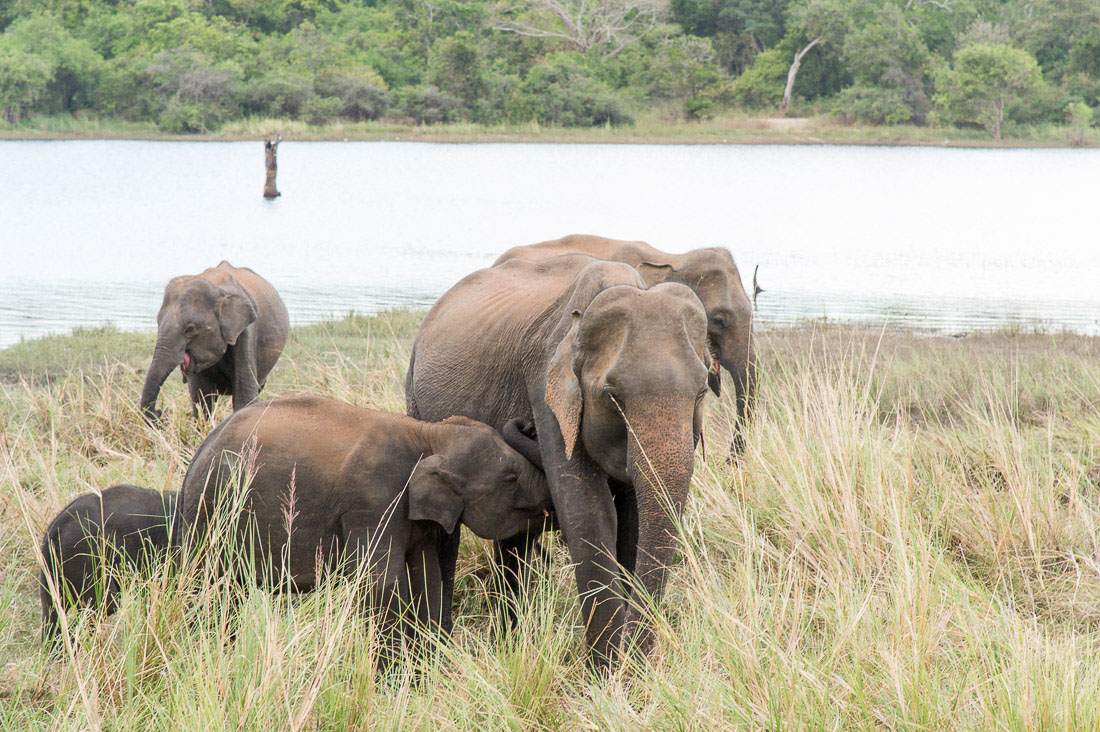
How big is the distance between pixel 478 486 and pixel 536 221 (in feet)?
106

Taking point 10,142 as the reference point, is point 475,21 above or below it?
above

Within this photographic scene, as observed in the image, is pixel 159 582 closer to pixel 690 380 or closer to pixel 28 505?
pixel 28 505

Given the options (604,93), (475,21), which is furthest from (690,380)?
(475,21)

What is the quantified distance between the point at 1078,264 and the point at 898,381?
68.3 feet

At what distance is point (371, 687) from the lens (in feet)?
12.5

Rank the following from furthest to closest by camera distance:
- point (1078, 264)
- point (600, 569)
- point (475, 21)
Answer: point (475, 21) → point (1078, 264) → point (600, 569)

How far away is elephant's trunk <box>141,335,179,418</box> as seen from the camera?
7.81 meters

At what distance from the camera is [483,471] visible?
182 inches

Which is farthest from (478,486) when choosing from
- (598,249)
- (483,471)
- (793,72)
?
(793,72)

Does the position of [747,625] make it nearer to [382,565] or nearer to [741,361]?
[382,565]

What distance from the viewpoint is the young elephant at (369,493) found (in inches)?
182

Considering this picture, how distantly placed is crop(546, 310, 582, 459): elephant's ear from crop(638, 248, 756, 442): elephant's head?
3452 millimetres

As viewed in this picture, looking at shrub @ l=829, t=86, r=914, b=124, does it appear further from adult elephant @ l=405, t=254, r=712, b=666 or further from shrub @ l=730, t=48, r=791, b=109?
adult elephant @ l=405, t=254, r=712, b=666

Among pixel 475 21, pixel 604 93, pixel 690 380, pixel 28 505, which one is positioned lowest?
pixel 28 505
